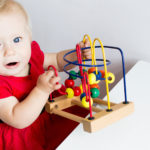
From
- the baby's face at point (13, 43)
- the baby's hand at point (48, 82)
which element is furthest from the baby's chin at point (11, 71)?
the baby's hand at point (48, 82)

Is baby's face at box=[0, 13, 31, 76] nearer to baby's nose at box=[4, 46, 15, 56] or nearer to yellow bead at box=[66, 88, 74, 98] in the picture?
baby's nose at box=[4, 46, 15, 56]

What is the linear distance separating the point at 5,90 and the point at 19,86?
60mm

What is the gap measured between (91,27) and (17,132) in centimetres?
48

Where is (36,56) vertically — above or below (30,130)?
above

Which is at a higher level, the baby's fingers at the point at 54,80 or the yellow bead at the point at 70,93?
the baby's fingers at the point at 54,80

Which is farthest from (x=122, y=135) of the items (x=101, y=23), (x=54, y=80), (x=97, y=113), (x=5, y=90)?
(x=101, y=23)

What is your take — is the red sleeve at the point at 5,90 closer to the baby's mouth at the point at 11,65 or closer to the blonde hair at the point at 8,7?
the baby's mouth at the point at 11,65

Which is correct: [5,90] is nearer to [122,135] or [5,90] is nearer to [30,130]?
[30,130]

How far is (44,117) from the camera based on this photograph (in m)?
0.87

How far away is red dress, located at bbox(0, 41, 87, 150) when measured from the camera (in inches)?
32.0

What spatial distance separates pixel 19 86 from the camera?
84 centimetres

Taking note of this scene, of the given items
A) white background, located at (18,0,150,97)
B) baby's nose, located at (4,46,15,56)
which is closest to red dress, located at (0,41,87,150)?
baby's nose, located at (4,46,15,56)

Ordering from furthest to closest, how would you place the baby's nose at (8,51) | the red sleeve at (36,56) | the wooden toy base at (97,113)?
the red sleeve at (36,56) < the baby's nose at (8,51) < the wooden toy base at (97,113)

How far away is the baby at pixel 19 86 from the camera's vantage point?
73cm
